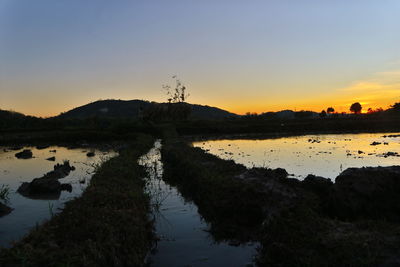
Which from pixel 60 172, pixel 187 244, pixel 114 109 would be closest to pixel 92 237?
pixel 187 244

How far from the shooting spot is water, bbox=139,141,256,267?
740cm

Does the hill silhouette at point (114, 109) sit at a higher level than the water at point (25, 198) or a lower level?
higher

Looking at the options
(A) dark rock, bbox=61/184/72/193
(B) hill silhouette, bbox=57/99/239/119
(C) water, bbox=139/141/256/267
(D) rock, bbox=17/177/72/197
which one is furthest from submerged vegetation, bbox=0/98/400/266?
(B) hill silhouette, bbox=57/99/239/119

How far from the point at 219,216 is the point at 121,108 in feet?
492

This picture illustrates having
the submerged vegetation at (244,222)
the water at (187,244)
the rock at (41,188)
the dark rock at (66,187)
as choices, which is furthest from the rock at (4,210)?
the water at (187,244)

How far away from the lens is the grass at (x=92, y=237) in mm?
5555

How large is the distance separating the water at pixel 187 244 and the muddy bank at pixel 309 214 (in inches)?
15.3

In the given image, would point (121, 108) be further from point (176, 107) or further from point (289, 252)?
point (289, 252)

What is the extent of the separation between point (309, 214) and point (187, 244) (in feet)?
9.82

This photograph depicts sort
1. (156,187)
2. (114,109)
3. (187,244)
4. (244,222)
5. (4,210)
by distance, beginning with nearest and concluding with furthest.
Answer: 1. (187,244)
2. (244,222)
3. (4,210)
4. (156,187)
5. (114,109)

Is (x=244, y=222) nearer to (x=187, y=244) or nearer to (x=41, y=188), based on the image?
(x=187, y=244)

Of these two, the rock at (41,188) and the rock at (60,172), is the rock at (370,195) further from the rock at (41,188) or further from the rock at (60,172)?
the rock at (60,172)

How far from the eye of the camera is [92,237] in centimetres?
657

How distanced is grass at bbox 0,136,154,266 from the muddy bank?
7.58ft
